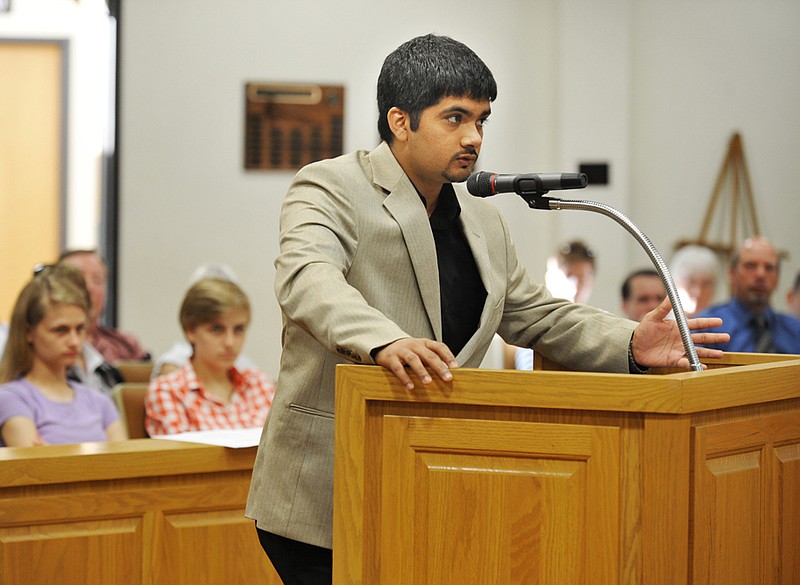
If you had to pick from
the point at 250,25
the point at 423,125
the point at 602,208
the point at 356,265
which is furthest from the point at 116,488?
the point at 250,25

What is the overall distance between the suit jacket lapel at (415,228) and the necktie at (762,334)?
3778 mm

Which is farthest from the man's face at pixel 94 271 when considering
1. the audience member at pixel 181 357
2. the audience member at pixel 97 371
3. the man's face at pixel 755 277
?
the man's face at pixel 755 277

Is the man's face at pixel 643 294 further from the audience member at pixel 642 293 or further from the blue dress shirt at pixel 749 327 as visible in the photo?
the blue dress shirt at pixel 749 327

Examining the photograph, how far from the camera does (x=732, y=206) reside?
Answer: 6508 millimetres

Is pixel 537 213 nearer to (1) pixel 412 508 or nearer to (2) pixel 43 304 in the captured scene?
(2) pixel 43 304

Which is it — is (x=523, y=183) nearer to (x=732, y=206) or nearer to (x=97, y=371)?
(x=97, y=371)

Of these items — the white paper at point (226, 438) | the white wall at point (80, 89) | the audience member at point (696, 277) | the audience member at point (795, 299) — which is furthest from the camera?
the white wall at point (80, 89)

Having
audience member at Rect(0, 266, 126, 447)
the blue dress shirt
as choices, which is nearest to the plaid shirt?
audience member at Rect(0, 266, 126, 447)

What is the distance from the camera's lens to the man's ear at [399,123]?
71.6 inches

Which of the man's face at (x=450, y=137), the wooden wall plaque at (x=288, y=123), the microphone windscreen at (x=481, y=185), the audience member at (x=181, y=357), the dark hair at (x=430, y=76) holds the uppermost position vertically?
the wooden wall plaque at (x=288, y=123)

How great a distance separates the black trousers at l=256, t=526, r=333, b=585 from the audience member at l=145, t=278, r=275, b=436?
5.05 feet

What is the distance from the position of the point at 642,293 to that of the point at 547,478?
144 inches

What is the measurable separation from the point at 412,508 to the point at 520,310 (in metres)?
0.58

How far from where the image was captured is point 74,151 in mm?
6449
